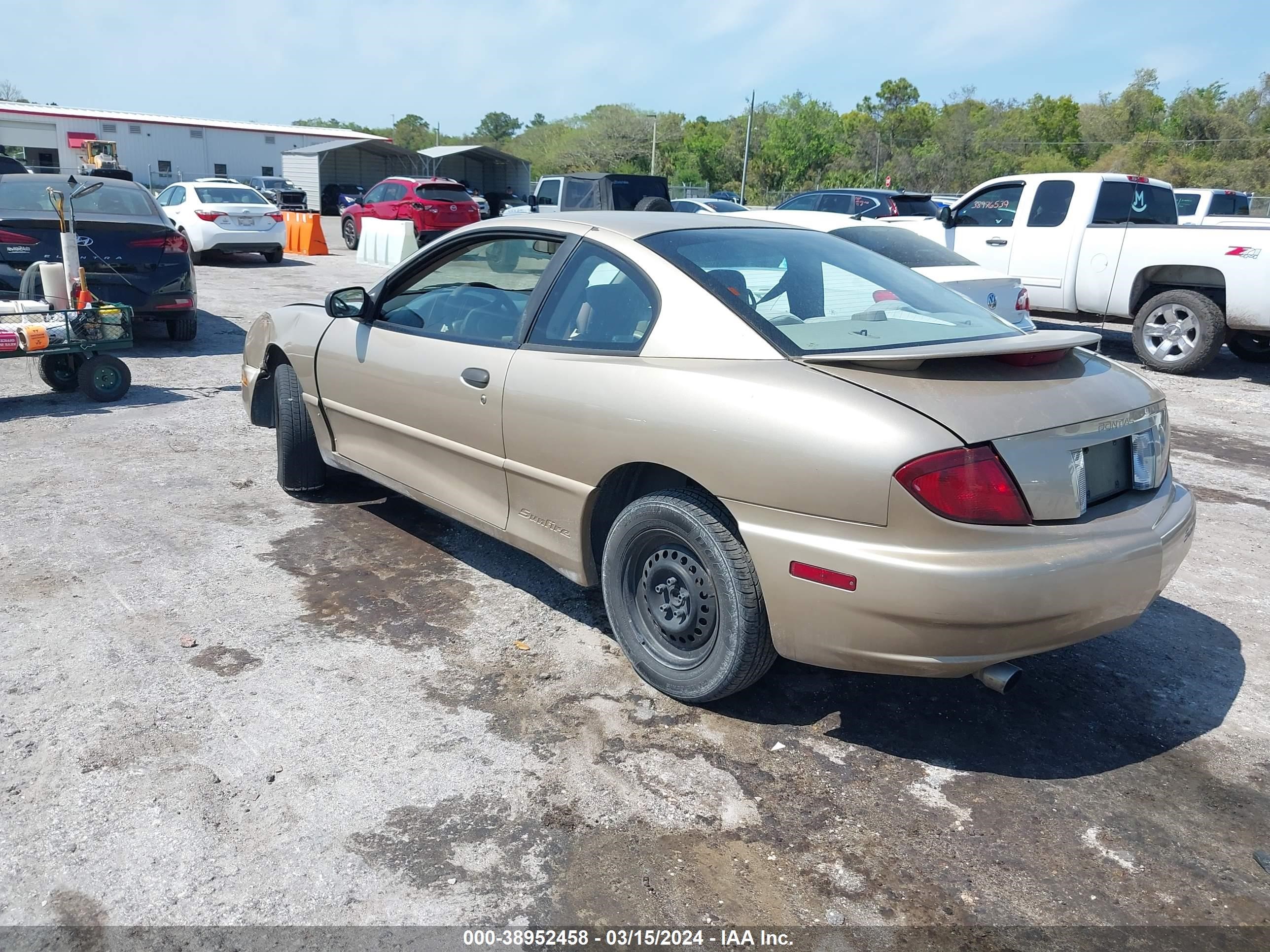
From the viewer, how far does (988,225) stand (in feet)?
38.7

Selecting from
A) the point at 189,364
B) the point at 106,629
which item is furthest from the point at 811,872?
the point at 189,364

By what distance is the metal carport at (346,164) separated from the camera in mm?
39375

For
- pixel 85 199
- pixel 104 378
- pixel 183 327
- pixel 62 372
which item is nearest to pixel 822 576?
pixel 104 378

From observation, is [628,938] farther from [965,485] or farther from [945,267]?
[945,267]

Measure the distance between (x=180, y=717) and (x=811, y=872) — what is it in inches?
81.5

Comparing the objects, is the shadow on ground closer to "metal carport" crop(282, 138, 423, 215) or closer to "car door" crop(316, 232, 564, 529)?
"car door" crop(316, 232, 564, 529)

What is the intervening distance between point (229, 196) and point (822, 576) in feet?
58.8

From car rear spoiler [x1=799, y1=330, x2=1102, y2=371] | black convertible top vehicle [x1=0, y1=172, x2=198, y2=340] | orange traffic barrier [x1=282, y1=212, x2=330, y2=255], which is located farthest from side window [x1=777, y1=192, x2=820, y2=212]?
car rear spoiler [x1=799, y1=330, x2=1102, y2=371]

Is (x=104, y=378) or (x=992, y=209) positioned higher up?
(x=992, y=209)

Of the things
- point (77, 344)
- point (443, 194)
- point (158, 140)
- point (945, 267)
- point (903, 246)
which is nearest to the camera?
point (77, 344)

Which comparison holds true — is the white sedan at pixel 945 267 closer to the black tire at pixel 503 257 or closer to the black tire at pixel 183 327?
the black tire at pixel 503 257

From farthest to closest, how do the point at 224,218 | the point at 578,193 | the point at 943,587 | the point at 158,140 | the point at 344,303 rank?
1. the point at 158,140
2. the point at 578,193
3. the point at 224,218
4. the point at 344,303
5. the point at 943,587

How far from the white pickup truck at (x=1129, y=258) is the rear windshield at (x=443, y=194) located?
1214cm

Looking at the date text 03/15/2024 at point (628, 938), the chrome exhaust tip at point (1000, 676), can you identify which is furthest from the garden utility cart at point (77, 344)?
the chrome exhaust tip at point (1000, 676)
